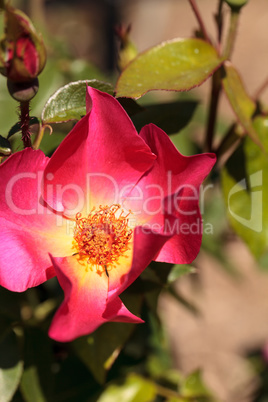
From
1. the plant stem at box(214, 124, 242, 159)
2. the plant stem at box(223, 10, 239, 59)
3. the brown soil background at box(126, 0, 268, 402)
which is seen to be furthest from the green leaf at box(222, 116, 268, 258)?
the brown soil background at box(126, 0, 268, 402)

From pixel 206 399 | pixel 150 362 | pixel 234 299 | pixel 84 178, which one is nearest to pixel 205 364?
pixel 234 299

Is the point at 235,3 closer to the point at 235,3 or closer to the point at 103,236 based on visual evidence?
the point at 235,3

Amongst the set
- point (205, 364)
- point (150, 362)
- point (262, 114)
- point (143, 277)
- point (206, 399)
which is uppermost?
point (262, 114)

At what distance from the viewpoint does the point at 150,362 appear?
1.47 meters

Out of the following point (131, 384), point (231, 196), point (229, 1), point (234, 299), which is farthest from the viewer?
point (234, 299)

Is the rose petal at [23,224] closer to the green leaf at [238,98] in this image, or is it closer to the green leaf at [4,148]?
the green leaf at [4,148]

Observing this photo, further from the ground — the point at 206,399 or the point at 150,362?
the point at 206,399

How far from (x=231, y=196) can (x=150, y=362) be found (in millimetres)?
768

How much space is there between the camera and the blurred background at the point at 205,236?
1.52 m

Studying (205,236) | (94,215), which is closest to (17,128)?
(94,215)

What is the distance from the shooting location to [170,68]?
820mm

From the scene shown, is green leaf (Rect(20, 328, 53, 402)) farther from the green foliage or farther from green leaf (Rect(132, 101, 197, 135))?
the green foliage

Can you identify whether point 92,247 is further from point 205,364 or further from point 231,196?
point 205,364

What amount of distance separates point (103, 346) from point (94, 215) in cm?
24
